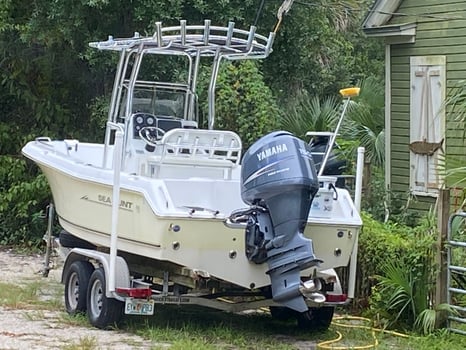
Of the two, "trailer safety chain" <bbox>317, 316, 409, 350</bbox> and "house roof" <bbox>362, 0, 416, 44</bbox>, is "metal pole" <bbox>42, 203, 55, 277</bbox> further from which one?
"house roof" <bbox>362, 0, 416, 44</bbox>

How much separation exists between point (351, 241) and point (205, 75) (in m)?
5.59

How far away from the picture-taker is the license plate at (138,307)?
8672 mm

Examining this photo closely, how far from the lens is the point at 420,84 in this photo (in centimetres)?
1402

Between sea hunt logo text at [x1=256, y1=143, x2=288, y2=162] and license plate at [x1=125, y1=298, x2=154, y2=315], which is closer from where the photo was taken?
sea hunt logo text at [x1=256, y1=143, x2=288, y2=162]

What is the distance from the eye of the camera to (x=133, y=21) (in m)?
14.8

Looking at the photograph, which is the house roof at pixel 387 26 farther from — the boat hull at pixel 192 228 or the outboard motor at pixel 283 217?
the outboard motor at pixel 283 217

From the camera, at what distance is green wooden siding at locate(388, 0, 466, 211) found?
1334 centimetres

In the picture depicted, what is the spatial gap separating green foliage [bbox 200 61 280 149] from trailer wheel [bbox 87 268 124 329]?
17.0 ft

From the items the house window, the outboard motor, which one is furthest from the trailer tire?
the house window

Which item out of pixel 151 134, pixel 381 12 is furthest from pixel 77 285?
pixel 381 12

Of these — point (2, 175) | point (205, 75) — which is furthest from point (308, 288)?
point (2, 175)

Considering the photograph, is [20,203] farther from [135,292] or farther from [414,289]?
[414,289]

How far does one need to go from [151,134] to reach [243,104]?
13.7ft

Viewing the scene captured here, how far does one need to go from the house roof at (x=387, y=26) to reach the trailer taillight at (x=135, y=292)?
7.00 meters
